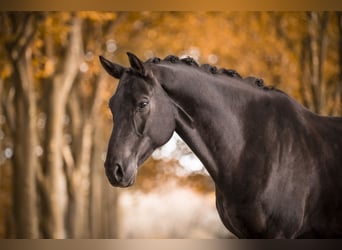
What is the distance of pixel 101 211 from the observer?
379 cm

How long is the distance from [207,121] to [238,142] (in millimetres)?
177

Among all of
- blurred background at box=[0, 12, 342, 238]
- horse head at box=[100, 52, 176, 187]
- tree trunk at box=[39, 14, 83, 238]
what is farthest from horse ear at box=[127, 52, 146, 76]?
tree trunk at box=[39, 14, 83, 238]

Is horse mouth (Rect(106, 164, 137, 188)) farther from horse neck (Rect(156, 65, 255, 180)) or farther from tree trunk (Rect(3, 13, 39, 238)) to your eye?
tree trunk (Rect(3, 13, 39, 238))

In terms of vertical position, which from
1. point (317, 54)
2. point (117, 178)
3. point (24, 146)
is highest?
point (317, 54)

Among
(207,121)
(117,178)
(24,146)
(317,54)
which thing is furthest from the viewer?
(24,146)

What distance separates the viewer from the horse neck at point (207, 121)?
2.52 m

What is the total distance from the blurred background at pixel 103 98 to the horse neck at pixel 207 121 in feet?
3.55

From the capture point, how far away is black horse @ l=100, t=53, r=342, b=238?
8.07 ft

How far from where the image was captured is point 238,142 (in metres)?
2.54

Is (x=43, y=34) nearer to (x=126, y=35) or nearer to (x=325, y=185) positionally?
(x=126, y=35)

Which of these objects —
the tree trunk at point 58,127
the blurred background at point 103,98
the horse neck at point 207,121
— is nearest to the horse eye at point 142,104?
the horse neck at point 207,121

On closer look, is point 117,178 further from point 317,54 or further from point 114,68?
point 317,54

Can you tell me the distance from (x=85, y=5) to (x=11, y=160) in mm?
1210

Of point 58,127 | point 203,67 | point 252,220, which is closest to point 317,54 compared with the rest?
point 203,67
